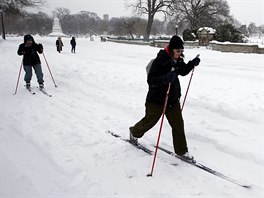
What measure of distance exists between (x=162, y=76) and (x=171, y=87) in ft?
1.28

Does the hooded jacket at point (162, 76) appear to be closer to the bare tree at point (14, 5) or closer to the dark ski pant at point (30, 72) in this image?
the dark ski pant at point (30, 72)

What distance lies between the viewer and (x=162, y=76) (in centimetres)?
396

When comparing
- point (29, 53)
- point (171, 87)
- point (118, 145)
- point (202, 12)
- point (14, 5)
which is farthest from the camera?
point (202, 12)

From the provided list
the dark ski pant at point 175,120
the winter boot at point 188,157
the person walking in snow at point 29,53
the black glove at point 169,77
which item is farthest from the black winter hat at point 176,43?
the person walking in snow at point 29,53

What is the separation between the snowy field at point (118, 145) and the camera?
3848 millimetres

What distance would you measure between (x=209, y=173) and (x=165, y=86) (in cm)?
147

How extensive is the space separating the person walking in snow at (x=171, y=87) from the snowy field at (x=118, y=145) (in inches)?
20.3

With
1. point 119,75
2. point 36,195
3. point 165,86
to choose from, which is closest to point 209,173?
point 165,86

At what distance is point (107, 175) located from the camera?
4.16m

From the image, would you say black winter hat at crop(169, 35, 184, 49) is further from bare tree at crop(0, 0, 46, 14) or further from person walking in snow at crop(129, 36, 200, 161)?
bare tree at crop(0, 0, 46, 14)

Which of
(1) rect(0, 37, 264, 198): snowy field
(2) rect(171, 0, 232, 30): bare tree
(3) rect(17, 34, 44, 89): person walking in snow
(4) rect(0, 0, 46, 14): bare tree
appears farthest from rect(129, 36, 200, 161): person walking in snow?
(2) rect(171, 0, 232, 30): bare tree

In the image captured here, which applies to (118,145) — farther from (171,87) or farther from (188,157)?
(171,87)

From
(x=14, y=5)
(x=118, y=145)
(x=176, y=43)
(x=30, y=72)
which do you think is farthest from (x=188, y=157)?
(x=14, y=5)

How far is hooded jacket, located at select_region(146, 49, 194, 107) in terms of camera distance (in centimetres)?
404
